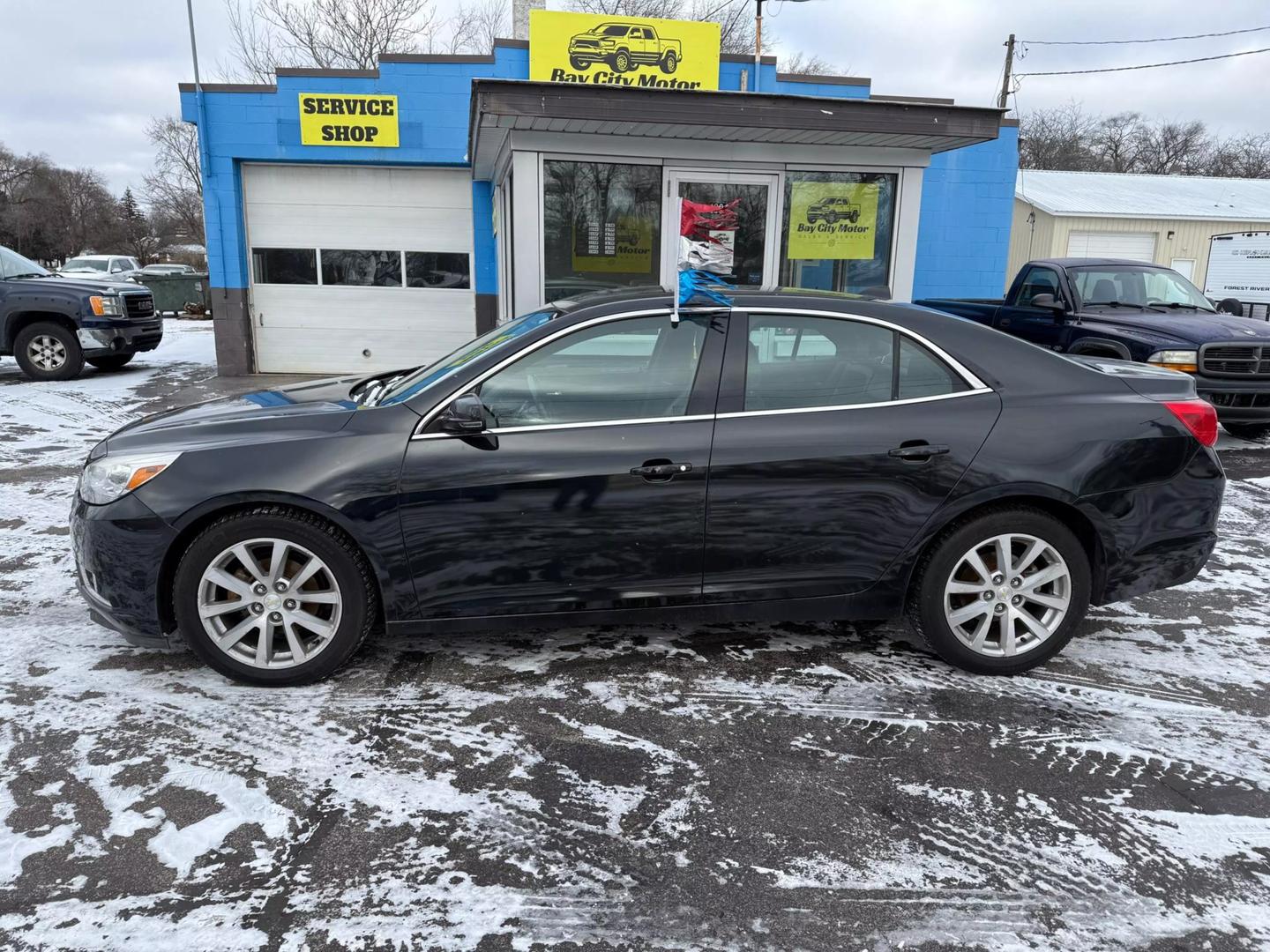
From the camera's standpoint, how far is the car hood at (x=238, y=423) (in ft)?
11.4

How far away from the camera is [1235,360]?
25.9 feet

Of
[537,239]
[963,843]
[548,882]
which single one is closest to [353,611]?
[548,882]

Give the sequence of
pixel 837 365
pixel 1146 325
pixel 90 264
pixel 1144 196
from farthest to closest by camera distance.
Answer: pixel 90 264 → pixel 1144 196 → pixel 1146 325 → pixel 837 365

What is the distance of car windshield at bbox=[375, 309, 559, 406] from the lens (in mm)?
3646

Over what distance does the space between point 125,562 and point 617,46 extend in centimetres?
1070

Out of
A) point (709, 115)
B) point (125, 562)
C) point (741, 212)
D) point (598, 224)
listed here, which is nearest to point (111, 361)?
point (598, 224)

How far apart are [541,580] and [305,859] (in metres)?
1.33

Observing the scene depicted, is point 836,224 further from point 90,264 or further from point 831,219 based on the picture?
point 90,264

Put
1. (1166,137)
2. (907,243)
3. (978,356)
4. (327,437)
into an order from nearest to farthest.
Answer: (327,437) → (978,356) → (907,243) → (1166,137)

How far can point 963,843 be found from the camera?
2.67 meters

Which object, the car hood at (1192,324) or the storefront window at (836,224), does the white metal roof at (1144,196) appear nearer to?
the storefront window at (836,224)

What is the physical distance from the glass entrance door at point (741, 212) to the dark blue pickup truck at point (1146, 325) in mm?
2351

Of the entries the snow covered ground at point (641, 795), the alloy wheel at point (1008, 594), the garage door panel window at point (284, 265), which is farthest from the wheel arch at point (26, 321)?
the alloy wheel at point (1008, 594)

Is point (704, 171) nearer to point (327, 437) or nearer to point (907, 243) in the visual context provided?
point (907, 243)
